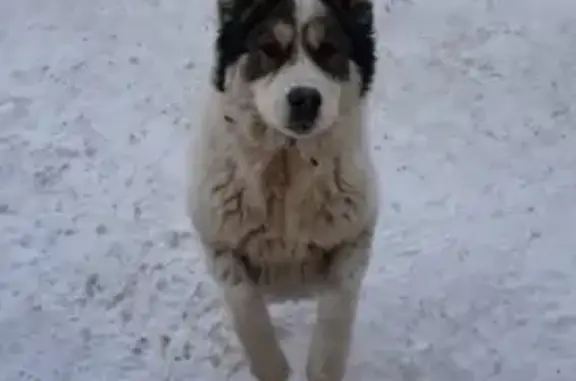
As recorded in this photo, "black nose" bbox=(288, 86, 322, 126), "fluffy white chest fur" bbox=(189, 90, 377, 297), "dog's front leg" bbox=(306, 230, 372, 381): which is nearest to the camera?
"black nose" bbox=(288, 86, 322, 126)

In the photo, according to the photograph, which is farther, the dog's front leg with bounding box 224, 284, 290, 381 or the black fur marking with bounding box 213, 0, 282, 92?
the dog's front leg with bounding box 224, 284, 290, 381

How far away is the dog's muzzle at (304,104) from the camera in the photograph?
7.17ft

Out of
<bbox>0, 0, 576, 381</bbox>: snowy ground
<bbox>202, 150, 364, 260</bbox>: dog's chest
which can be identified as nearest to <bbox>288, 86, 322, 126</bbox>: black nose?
<bbox>202, 150, 364, 260</bbox>: dog's chest

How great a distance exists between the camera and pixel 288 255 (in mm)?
2520

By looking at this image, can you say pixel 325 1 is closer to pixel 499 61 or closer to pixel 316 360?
pixel 316 360

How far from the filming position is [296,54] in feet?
7.31

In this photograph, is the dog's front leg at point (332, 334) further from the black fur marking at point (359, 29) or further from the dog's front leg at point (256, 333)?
the black fur marking at point (359, 29)

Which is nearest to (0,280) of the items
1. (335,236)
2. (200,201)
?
(200,201)

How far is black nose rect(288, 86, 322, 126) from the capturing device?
2186mm

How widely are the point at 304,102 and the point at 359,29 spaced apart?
0.75ft

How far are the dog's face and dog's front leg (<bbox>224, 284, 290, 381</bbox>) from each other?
47 centimetres

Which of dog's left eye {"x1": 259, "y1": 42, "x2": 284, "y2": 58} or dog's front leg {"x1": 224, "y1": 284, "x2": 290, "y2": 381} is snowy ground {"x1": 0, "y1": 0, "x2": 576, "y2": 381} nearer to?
dog's front leg {"x1": 224, "y1": 284, "x2": 290, "y2": 381}

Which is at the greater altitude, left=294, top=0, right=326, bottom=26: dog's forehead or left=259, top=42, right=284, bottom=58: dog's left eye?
left=294, top=0, right=326, bottom=26: dog's forehead

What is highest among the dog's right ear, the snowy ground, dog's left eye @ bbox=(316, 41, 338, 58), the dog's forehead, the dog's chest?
the dog's forehead
